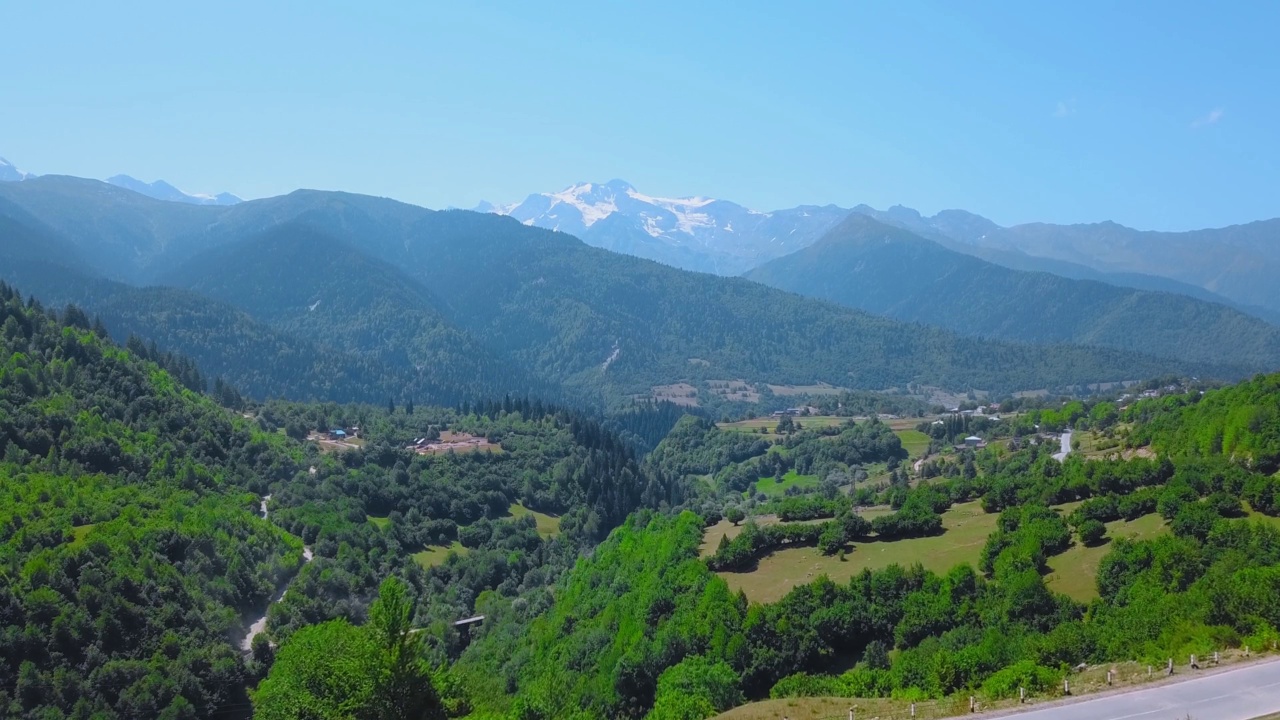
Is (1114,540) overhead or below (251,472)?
overhead

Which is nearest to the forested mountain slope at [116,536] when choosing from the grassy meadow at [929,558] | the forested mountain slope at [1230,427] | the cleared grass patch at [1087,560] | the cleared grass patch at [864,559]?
the cleared grass patch at [864,559]

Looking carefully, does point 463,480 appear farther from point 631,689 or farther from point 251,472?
point 631,689

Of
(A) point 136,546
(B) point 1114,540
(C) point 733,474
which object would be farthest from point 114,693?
(C) point 733,474

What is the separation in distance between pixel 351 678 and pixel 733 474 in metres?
121

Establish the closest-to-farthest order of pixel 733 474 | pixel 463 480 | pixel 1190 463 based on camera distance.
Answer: pixel 1190 463
pixel 463 480
pixel 733 474

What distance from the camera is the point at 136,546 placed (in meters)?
74.9

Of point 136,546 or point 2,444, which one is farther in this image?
point 2,444

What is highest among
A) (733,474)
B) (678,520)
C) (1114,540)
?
(1114,540)

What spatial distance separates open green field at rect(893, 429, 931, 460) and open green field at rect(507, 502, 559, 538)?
202 ft

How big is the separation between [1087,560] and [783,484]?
315 feet

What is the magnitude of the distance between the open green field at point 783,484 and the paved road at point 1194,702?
109200 mm

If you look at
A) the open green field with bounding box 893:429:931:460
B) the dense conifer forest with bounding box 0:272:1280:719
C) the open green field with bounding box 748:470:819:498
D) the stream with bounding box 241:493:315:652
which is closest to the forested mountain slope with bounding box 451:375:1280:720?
the dense conifer forest with bounding box 0:272:1280:719

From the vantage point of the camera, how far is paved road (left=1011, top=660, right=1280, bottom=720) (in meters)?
27.8

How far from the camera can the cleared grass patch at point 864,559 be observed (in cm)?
6212
